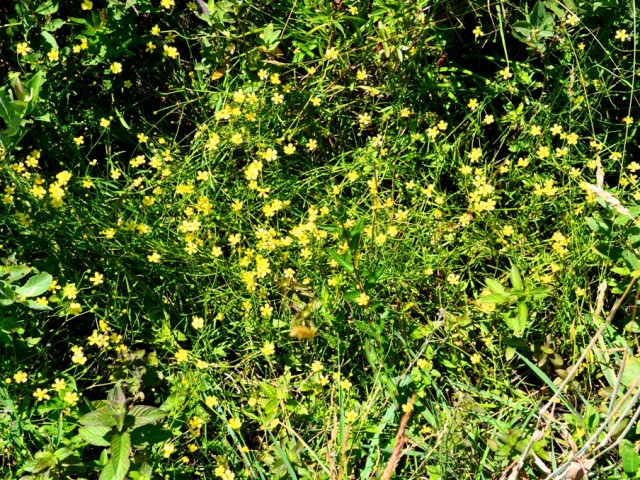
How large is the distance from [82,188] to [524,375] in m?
1.83

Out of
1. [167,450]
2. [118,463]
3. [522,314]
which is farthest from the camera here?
[522,314]

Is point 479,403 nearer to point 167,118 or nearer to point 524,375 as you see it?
point 524,375

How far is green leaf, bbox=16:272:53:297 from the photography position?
7.34ft

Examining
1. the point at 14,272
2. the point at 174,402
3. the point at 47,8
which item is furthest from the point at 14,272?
the point at 47,8

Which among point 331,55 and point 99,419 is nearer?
point 99,419

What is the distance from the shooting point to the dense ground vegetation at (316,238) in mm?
2332

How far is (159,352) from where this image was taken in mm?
2576

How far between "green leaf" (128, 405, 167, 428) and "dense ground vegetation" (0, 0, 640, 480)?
0.10 feet

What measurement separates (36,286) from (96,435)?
516 millimetres

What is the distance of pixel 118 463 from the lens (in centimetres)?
209

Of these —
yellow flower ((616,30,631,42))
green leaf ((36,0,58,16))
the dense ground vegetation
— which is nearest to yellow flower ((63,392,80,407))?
the dense ground vegetation

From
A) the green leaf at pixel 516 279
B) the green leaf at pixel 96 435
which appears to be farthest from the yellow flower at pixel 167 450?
the green leaf at pixel 516 279

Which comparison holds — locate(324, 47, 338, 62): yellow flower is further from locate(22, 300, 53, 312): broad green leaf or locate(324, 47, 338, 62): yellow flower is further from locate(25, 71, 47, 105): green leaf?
locate(22, 300, 53, 312): broad green leaf

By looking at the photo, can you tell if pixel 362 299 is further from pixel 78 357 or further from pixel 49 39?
pixel 49 39
